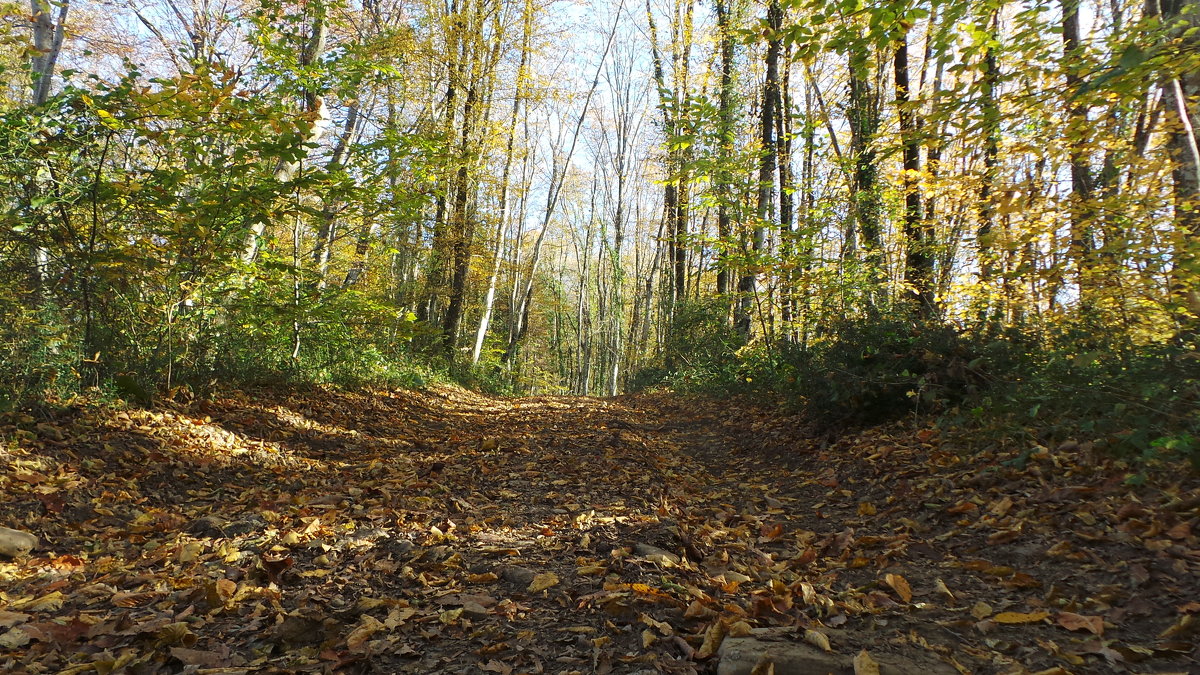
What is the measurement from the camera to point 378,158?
285 inches

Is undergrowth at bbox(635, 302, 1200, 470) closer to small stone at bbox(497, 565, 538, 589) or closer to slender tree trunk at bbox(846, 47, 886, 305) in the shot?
slender tree trunk at bbox(846, 47, 886, 305)

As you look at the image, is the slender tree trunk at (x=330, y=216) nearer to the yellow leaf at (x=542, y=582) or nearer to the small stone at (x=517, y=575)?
the small stone at (x=517, y=575)

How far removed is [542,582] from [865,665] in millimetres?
1536

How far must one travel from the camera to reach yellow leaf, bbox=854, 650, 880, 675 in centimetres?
205

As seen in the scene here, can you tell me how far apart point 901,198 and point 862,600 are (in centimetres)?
748

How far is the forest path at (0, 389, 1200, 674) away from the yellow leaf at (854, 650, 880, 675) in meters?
0.01

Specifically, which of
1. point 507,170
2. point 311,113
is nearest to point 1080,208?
point 311,113

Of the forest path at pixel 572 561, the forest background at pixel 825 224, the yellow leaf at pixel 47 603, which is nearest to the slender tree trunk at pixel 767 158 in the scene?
the forest background at pixel 825 224

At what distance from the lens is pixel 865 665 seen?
6.81ft

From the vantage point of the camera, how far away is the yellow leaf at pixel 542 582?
2982 mm

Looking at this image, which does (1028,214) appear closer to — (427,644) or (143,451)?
(427,644)

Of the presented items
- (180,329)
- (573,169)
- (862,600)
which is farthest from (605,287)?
(862,600)

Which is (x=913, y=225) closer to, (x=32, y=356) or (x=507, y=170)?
(x=32, y=356)

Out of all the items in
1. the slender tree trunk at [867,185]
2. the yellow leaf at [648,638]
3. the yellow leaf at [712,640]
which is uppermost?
the slender tree trunk at [867,185]
